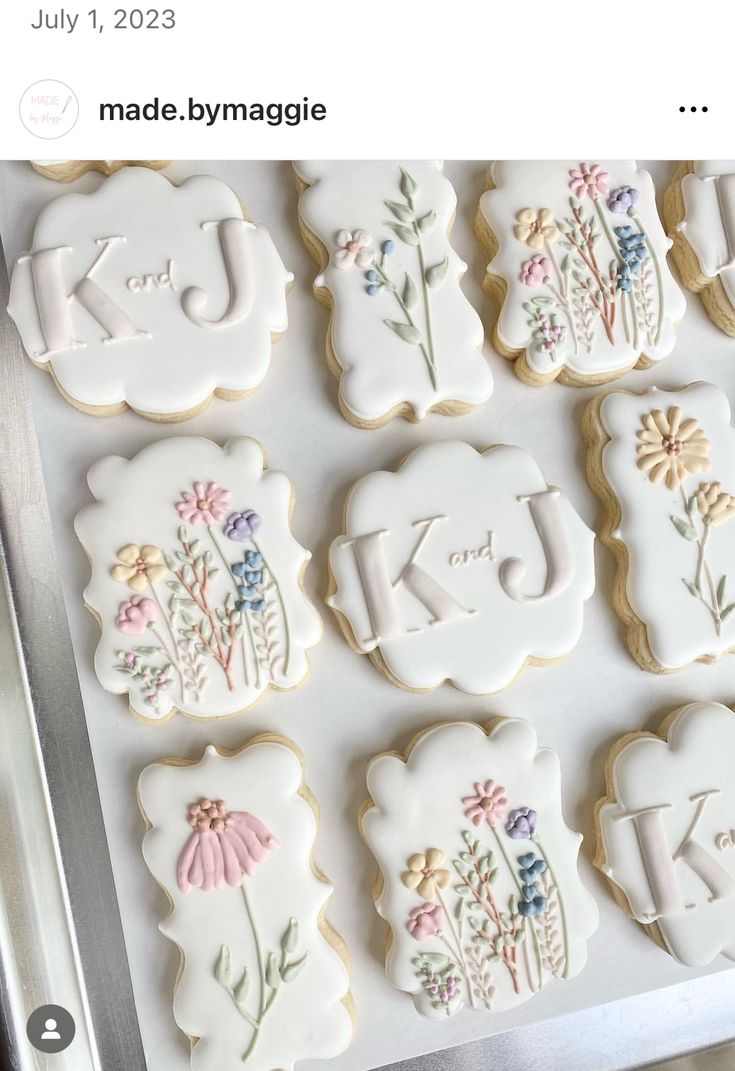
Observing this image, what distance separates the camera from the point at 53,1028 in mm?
1102

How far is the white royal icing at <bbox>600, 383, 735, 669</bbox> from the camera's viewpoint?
1147 mm

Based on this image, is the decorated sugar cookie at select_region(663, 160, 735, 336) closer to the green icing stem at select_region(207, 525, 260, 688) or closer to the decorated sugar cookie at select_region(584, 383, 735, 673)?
the decorated sugar cookie at select_region(584, 383, 735, 673)

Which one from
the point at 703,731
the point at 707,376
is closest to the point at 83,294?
the point at 707,376

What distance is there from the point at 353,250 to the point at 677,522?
55cm

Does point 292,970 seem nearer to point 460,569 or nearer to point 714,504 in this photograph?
point 460,569

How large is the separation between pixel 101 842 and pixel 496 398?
0.76 m

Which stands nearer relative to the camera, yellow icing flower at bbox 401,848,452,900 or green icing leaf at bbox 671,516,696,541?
yellow icing flower at bbox 401,848,452,900

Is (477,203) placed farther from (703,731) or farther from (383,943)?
(383,943)

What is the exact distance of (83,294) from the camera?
3.65 ft

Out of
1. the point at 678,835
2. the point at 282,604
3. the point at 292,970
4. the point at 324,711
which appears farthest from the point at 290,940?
the point at 678,835

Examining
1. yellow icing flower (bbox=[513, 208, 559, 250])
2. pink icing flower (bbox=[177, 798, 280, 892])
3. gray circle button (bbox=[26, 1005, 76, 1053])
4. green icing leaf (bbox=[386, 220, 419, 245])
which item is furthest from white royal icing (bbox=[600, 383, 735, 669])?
gray circle button (bbox=[26, 1005, 76, 1053])

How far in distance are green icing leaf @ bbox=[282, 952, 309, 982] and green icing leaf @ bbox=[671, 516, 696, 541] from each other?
708mm

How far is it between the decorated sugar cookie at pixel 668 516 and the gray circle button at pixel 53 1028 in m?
0.85

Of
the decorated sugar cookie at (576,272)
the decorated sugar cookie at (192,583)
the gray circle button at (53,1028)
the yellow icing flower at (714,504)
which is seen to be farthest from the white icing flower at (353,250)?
the gray circle button at (53,1028)
